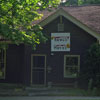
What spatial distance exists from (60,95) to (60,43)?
3.45m

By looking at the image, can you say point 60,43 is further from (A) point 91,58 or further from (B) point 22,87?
(B) point 22,87

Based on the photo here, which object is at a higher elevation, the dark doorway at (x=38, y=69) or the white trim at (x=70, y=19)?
the white trim at (x=70, y=19)

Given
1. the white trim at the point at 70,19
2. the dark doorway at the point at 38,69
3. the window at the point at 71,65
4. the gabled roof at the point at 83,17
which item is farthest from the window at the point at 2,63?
the window at the point at 71,65

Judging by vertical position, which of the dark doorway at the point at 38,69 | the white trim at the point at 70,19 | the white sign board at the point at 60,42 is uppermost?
the white trim at the point at 70,19

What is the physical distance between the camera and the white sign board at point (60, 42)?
14500 mm

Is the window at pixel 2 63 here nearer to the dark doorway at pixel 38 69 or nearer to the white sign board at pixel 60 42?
the dark doorway at pixel 38 69

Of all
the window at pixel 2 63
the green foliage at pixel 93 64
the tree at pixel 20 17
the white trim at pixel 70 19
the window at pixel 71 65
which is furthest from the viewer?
the window at pixel 2 63

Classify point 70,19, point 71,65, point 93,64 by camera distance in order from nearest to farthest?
point 93,64 → point 70,19 → point 71,65

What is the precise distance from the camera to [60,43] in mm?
14500

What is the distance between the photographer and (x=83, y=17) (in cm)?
1697

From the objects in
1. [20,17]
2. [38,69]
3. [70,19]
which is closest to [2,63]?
[38,69]

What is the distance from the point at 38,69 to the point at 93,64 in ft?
11.7

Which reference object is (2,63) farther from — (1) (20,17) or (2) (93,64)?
(1) (20,17)

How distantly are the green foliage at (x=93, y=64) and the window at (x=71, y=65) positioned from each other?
126cm
